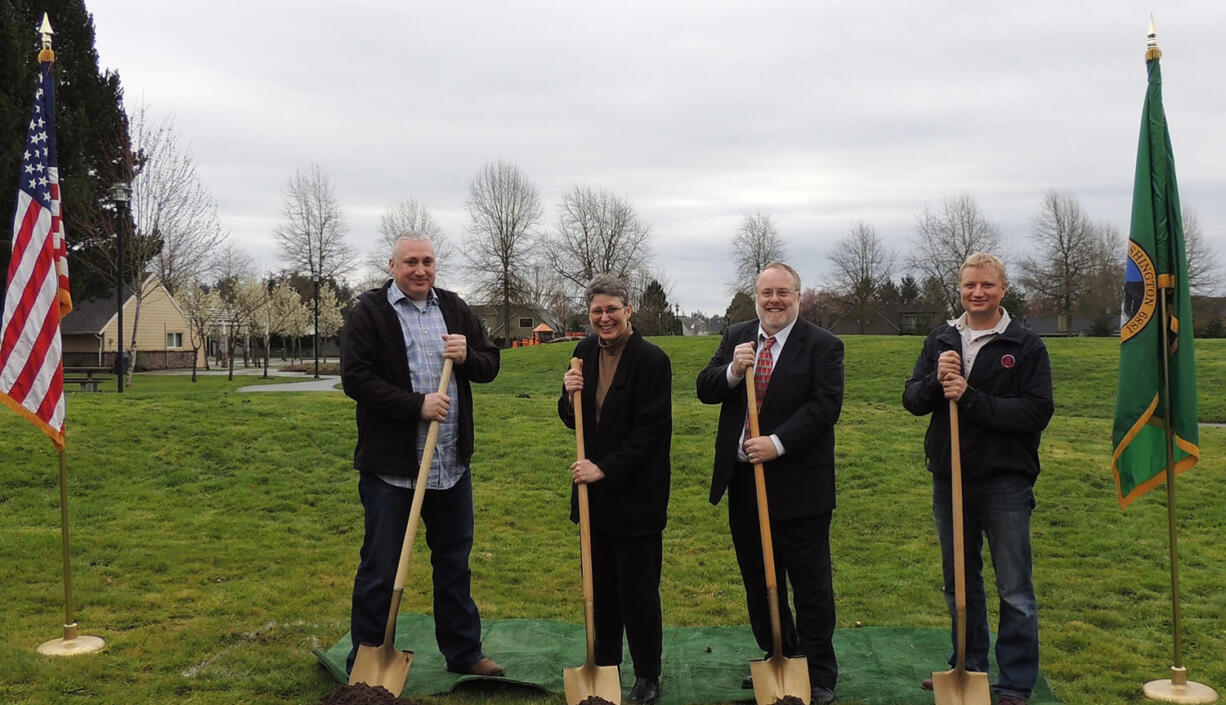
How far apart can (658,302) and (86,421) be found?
4389 cm

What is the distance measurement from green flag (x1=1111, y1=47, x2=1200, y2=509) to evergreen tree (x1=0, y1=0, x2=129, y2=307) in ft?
78.2

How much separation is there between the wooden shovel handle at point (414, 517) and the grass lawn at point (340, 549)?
73 centimetres

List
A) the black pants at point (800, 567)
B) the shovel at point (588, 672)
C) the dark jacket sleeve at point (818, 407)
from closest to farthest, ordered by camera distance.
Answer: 1. the shovel at point (588, 672)
2. the dark jacket sleeve at point (818, 407)
3. the black pants at point (800, 567)

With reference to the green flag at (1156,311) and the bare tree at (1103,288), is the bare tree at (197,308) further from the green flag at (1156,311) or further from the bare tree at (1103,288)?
the bare tree at (1103,288)

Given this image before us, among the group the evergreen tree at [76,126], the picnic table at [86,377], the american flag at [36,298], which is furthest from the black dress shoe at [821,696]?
the evergreen tree at [76,126]

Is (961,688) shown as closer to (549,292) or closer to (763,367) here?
(763,367)

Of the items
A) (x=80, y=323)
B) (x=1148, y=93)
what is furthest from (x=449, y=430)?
(x=80, y=323)

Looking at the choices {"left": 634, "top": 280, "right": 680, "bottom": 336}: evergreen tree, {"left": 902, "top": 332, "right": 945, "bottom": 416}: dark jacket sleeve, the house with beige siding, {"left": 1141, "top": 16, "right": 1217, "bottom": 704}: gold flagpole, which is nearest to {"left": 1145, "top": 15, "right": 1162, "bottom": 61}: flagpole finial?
{"left": 1141, "top": 16, "right": 1217, "bottom": 704}: gold flagpole

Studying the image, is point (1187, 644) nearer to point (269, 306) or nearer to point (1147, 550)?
point (1147, 550)

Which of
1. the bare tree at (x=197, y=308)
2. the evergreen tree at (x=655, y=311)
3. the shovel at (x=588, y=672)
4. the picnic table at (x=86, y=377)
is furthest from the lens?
the evergreen tree at (x=655, y=311)

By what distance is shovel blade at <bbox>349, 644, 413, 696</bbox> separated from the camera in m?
3.83

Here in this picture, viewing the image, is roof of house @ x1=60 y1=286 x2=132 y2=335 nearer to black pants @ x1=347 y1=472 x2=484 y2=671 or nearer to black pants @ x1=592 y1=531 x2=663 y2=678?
black pants @ x1=347 y1=472 x2=484 y2=671

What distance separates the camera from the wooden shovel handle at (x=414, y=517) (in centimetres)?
386

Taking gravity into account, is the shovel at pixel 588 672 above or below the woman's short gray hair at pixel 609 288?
below
